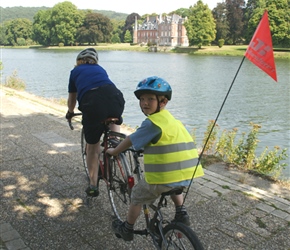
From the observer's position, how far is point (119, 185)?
12.2 ft

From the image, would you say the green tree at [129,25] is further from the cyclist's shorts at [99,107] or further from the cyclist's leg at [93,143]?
the cyclist's shorts at [99,107]

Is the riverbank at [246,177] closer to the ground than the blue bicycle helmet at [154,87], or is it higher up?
closer to the ground

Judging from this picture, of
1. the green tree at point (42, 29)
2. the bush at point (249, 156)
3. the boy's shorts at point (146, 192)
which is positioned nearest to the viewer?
the boy's shorts at point (146, 192)

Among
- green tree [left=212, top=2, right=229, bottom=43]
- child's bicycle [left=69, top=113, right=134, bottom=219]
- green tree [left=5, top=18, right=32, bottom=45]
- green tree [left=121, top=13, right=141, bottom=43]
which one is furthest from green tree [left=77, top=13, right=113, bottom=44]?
child's bicycle [left=69, top=113, right=134, bottom=219]

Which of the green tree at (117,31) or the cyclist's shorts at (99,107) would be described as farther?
the green tree at (117,31)

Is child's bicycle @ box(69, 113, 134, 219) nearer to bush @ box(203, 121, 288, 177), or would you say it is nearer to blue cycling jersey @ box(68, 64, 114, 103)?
blue cycling jersey @ box(68, 64, 114, 103)

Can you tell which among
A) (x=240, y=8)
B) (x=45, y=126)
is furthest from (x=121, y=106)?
(x=240, y=8)

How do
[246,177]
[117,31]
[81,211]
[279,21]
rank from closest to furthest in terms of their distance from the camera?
[81,211] < [246,177] < [279,21] < [117,31]

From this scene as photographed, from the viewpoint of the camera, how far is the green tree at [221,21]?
86500 millimetres

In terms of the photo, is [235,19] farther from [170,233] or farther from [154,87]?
[170,233]

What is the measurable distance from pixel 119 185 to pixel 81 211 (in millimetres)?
715

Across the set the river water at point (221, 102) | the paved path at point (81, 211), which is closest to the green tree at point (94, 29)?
the river water at point (221, 102)

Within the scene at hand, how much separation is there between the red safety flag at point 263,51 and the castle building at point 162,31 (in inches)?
4246

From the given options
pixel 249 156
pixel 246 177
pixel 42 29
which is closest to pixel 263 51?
pixel 246 177
